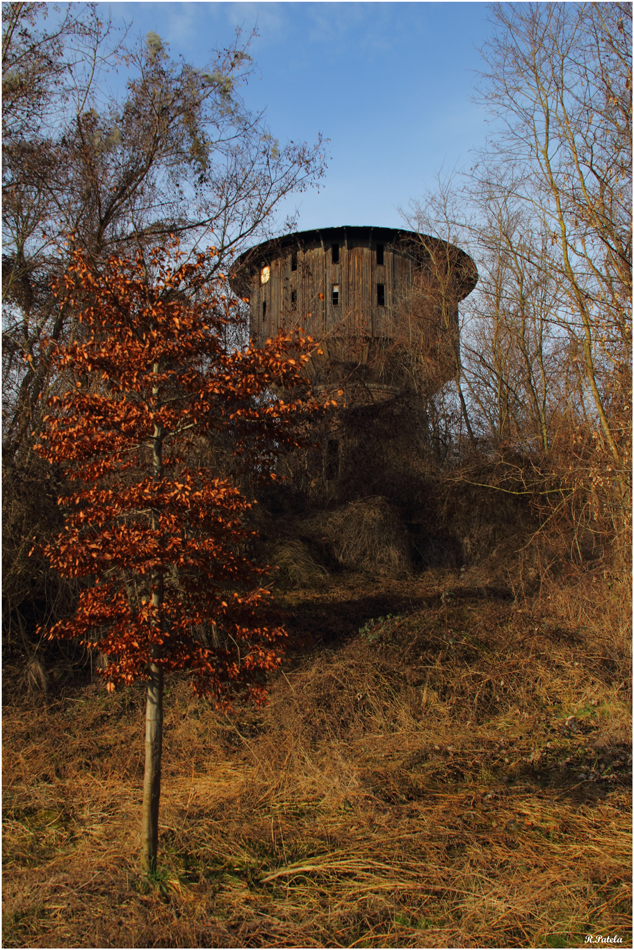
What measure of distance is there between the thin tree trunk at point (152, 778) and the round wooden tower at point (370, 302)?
1212cm

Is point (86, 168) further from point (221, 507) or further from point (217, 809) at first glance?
point (217, 809)

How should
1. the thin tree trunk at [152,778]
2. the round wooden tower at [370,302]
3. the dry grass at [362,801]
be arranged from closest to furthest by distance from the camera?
1. the dry grass at [362,801]
2. the thin tree trunk at [152,778]
3. the round wooden tower at [370,302]

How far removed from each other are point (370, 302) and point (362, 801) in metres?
16.2

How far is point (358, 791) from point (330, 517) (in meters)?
8.08

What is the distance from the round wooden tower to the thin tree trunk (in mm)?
12122

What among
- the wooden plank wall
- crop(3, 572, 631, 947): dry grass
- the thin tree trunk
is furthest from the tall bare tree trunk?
the wooden plank wall

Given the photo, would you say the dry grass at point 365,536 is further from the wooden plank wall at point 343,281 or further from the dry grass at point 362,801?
the wooden plank wall at point 343,281

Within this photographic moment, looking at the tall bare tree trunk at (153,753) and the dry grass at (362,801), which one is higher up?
the tall bare tree trunk at (153,753)

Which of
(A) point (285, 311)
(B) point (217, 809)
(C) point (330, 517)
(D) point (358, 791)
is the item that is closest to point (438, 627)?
(D) point (358, 791)

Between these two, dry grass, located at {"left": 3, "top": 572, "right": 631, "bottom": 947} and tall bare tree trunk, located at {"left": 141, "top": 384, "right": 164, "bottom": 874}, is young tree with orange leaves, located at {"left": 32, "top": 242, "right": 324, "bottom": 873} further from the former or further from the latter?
dry grass, located at {"left": 3, "top": 572, "right": 631, "bottom": 947}

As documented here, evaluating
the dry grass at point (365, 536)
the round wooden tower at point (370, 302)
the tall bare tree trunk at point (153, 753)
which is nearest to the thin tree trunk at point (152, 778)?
the tall bare tree trunk at point (153, 753)

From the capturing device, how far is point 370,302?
1917 centimetres

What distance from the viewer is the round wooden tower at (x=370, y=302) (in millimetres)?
16828

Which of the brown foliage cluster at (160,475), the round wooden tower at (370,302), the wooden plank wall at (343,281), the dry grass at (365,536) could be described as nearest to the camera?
the brown foliage cluster at (160,475)
